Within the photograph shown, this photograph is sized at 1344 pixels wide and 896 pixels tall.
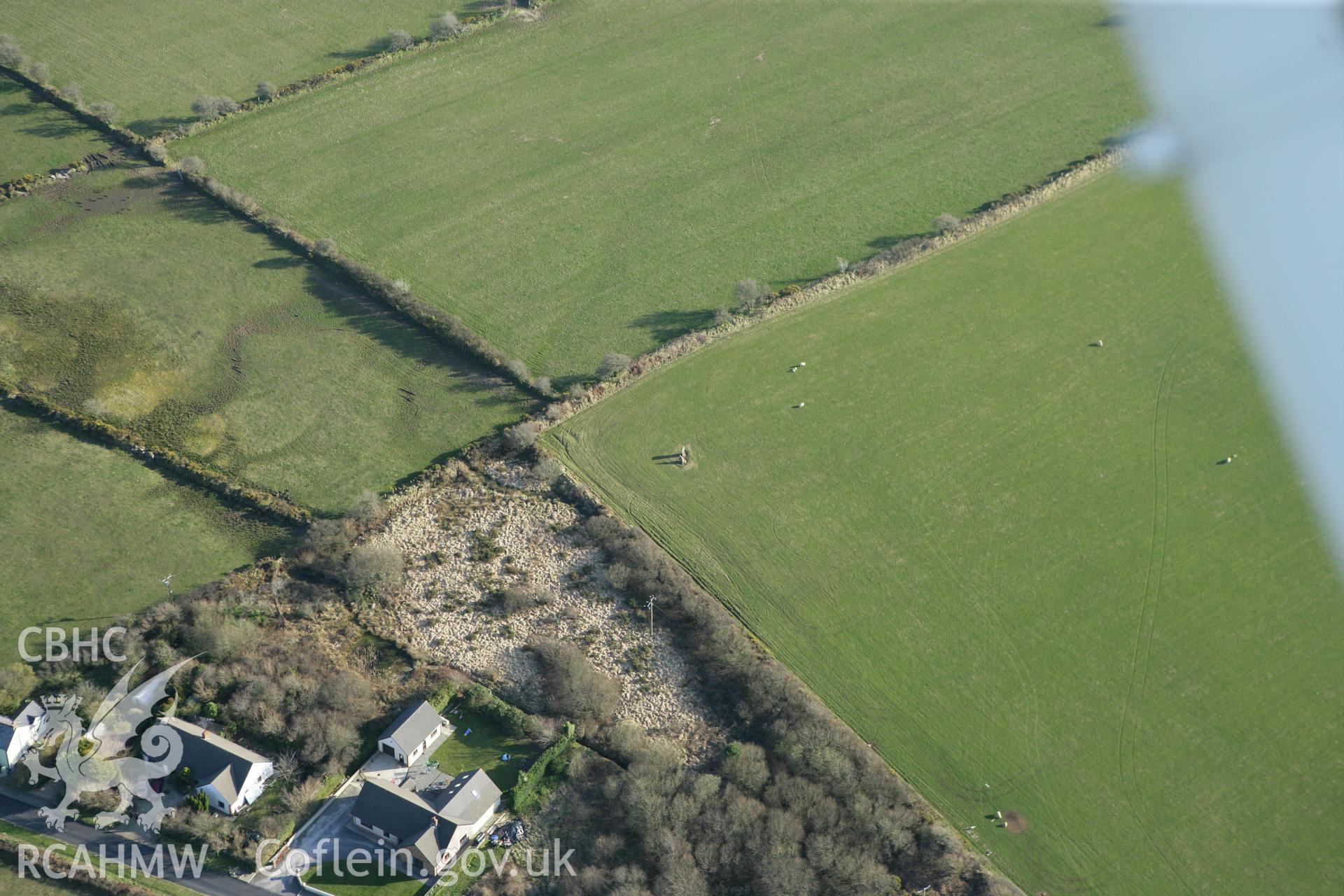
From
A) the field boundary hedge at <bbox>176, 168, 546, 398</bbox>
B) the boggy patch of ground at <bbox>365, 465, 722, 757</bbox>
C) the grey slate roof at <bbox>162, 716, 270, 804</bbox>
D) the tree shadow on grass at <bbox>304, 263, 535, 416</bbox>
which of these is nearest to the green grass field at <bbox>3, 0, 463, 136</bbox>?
the field boundary hedge at <bbox>176, 168, 546, 398</bbox>

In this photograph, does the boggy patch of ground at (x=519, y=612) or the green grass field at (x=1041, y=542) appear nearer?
the green grass field at (x=1041, y=542)

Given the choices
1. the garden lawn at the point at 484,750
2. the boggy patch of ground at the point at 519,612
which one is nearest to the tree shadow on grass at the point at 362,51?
the boggy patch of ground at the point at 519,612

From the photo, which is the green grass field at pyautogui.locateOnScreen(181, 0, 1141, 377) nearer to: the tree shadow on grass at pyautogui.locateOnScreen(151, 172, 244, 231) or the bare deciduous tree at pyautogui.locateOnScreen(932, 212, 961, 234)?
the bare deciduous tree at pyautogui.locateOnScreen(932, 212, 961, 234)

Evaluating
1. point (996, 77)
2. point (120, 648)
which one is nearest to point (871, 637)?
point (120, 648)

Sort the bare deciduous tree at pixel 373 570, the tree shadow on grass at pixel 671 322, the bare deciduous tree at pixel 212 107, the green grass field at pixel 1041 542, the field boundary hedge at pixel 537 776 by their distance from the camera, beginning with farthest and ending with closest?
the bare deciduous tree at pixel 212 107 → the tree shadow on grass at pixel 671 322 → the bare deciduous tree at pixel 373 570 → the green grass field at pixel 1041 542 → the field boundary hedge at pixel 537 776

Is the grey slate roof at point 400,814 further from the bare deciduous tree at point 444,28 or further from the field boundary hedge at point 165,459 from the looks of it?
the bare deciduous tree at point 444,28

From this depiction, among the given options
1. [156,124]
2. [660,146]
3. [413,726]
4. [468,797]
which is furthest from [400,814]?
[156,124]
